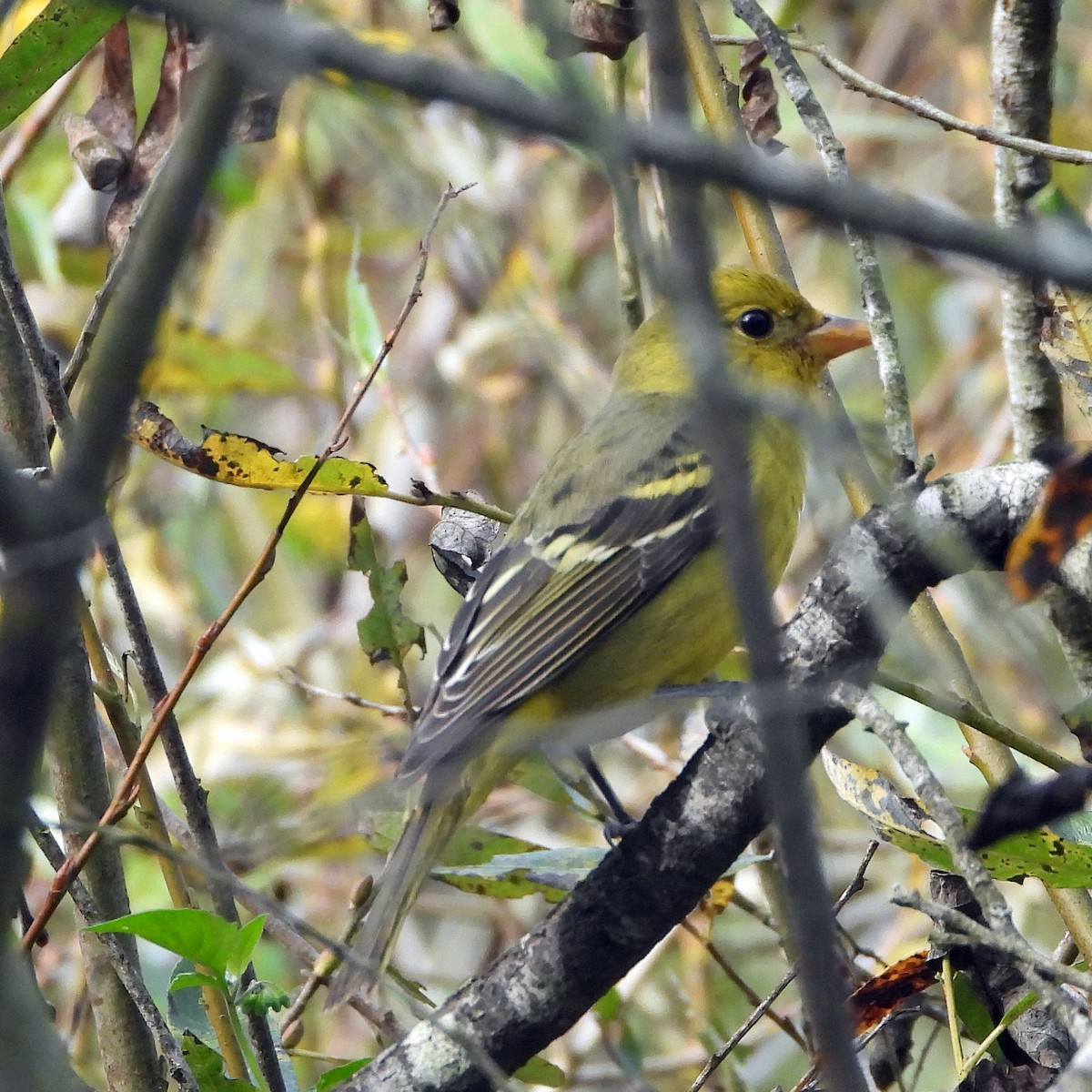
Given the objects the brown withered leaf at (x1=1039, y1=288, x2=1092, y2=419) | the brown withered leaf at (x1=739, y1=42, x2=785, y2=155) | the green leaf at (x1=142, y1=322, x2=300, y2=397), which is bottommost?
the brown withered leaf at (x1=1039, y1=288, x2=1092, y2=419)

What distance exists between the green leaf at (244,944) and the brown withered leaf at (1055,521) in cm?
109

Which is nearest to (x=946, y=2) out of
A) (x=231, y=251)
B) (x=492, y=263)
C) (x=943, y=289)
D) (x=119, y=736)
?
(x=943, y=289)

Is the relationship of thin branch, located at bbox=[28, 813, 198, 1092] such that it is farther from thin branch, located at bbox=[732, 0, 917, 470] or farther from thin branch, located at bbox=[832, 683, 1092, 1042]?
thin branch, located at bbox=[732, 0, 917, 470]

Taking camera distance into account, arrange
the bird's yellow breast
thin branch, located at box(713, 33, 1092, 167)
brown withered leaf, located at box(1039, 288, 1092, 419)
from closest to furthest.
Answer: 1. brown withered leaf, located at box(1039, 288, 1092, 419)
2. thin branch, located at box(713, 33, 1092, 167)
3. the bird's yellow breast

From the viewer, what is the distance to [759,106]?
10.5 feet

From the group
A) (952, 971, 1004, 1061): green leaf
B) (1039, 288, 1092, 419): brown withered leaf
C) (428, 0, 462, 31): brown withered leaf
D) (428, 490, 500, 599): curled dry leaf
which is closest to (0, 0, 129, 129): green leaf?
(428, 0, 462, 31): brown withered leaf

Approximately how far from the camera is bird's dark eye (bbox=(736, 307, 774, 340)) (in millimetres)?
4039

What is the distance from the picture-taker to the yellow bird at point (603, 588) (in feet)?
10.2

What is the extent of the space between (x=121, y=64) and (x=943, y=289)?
4.92m

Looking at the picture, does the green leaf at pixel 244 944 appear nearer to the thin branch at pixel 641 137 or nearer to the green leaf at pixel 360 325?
the thin branch at pixel 641 137

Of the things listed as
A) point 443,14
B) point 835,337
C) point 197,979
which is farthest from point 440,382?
point 197,979

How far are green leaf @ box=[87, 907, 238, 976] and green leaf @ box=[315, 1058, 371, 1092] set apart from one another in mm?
222

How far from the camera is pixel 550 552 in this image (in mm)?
3625

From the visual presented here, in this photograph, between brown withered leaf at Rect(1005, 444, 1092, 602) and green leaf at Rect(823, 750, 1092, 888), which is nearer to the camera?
brown withered leaf at Rect(1005, 444, 1092, 602)
